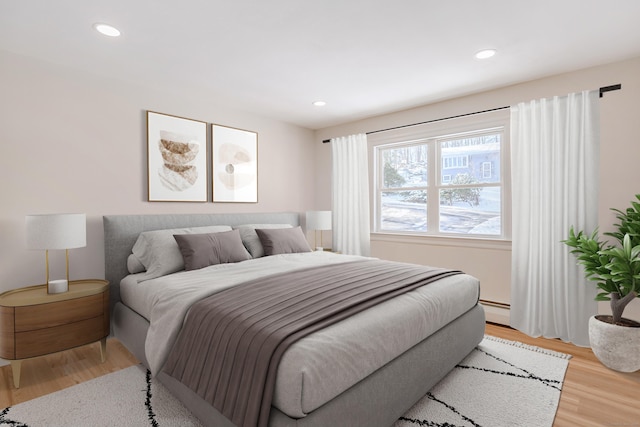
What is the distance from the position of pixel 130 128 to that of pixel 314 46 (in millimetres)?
1967

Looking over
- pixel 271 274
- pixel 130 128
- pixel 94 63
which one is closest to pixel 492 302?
pixel 271 274

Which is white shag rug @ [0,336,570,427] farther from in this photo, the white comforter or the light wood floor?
the white comforter

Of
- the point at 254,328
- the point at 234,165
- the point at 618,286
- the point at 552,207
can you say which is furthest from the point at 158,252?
the point at 618,286

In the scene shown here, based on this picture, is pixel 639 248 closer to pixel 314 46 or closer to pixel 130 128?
pixel 314 46

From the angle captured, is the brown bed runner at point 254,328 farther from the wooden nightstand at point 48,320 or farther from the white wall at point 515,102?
the white wall at point 515,102

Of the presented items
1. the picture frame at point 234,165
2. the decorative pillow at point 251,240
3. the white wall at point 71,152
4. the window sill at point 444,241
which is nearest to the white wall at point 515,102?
the window sill at point 444,241

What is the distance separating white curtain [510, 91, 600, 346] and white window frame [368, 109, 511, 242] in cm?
22

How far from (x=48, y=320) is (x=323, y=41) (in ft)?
9.08

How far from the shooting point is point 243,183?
4.11m

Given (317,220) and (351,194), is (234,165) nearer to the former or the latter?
(317,220)

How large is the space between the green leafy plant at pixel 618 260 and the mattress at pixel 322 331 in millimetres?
906

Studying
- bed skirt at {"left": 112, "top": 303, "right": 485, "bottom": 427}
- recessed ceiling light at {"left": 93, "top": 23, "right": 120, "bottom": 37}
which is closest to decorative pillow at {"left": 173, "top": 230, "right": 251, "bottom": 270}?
bed skirt at {"left": 112, "top": 303, "right": 485, "bottom": 427}

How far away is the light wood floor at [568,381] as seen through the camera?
6.20 feet

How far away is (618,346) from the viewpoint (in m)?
2.36
